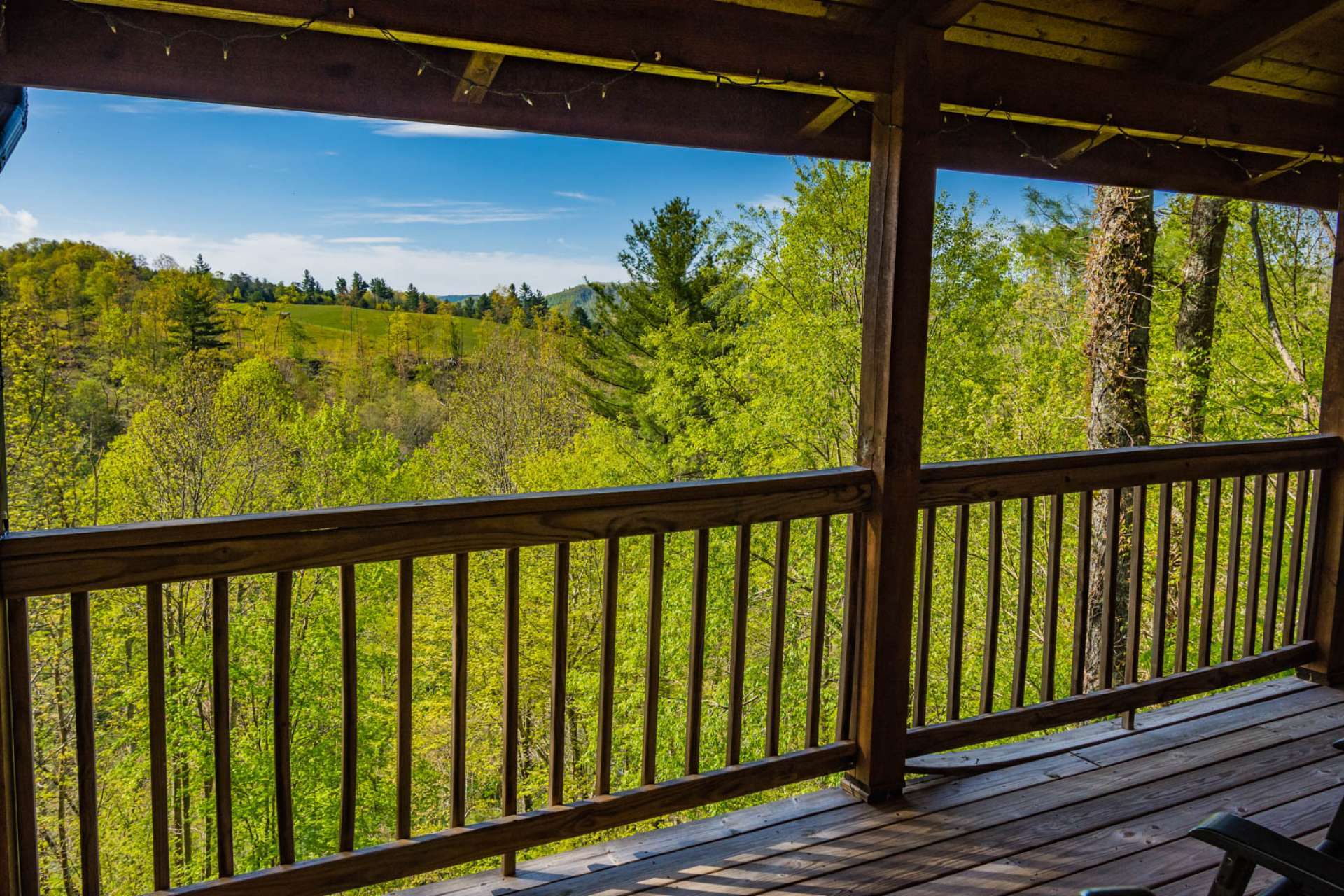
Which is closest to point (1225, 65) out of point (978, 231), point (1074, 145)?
point (1074, 145)

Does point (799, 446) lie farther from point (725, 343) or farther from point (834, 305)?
point (725, 343)

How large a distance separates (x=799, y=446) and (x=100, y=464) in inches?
396

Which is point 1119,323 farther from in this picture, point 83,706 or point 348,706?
point 83,706

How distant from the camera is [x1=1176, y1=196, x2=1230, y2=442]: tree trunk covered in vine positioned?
28.2ft

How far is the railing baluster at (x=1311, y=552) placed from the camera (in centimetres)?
360

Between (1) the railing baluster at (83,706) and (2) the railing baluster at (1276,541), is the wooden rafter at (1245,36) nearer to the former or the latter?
(2) the railing baluster at (1276,541)

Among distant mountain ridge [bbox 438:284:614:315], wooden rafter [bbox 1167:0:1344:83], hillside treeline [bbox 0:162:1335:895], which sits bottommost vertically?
hillside treeline [bbox 0:162:1335:895]

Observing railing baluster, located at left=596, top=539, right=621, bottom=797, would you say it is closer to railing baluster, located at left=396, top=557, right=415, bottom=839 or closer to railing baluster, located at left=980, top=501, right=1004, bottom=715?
railing baluster, located at left=396, top=557, right=415, bottom=839

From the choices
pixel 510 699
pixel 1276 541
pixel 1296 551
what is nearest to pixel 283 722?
pixel 510 699

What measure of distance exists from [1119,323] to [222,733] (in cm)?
789

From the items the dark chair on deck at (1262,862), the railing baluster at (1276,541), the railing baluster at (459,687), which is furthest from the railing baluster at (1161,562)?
the railing baluster at (459,687)

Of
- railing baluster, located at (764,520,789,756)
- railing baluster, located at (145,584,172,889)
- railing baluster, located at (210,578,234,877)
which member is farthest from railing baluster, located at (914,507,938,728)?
railing baluster, located at (145,584,172,889)

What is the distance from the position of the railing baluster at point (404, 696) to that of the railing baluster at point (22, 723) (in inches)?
26.4

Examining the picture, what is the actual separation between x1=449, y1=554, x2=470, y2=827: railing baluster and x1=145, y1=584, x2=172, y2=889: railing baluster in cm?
58
